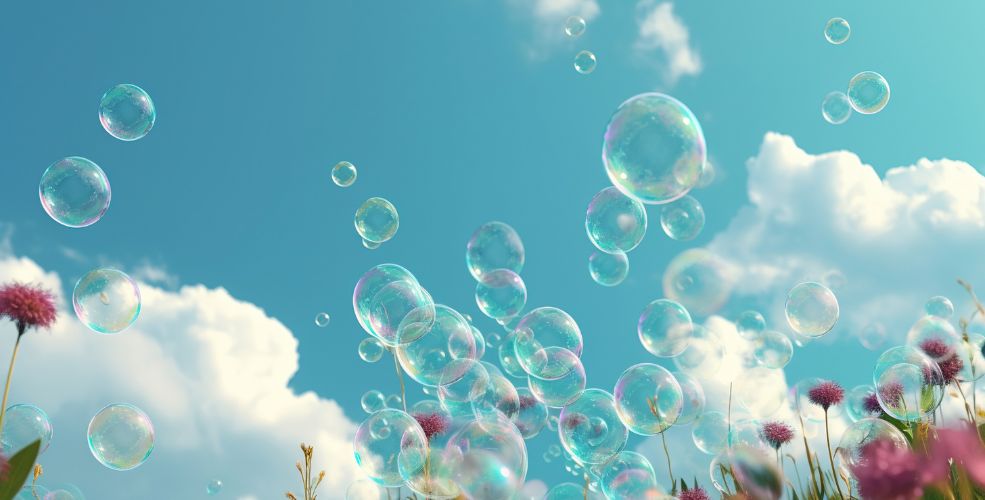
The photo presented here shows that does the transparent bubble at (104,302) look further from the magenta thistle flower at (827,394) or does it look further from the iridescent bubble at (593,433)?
the magenta thistle flower at (827,394)

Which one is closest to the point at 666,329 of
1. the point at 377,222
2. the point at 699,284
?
the point at 699,284

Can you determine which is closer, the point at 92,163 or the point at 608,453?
the point at 608,453

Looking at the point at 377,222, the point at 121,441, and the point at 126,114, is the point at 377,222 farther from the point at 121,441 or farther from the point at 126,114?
the point at 121,441

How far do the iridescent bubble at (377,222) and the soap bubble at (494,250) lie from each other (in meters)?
1.38

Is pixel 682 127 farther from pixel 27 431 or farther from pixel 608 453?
pixel 27 431

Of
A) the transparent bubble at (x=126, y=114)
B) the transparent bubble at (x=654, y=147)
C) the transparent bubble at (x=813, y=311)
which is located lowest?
the transparent bubble at (x=654, y=147)

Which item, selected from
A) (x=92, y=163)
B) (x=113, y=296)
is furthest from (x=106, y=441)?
(x=92, y=163)

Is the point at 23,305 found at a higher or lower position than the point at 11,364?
higher

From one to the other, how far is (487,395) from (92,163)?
18.2 feet

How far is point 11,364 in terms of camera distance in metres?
3.45

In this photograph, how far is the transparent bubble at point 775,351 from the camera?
9234 millimetres

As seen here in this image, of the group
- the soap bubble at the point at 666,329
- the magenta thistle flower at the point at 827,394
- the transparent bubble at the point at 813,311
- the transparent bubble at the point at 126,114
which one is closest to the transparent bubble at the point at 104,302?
the transparent bubble at the point at 126,114

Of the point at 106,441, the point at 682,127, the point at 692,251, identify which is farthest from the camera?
the point at 692,251

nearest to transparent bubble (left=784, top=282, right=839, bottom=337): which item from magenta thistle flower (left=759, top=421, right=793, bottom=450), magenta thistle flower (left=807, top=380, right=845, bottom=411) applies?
magenta thistle flower (left=807, top=380, right=845, bottom=411)
